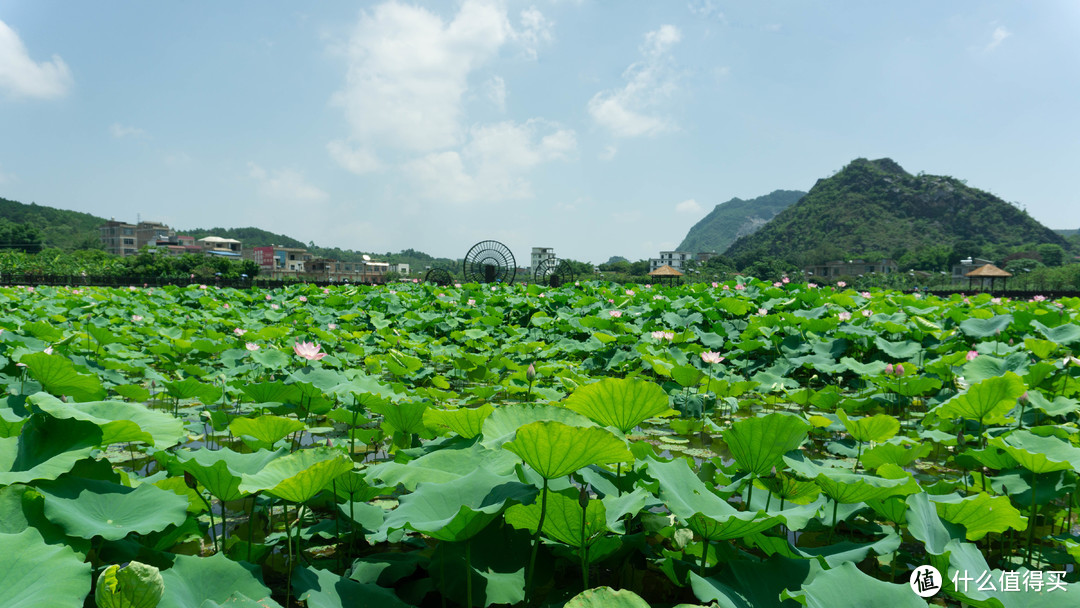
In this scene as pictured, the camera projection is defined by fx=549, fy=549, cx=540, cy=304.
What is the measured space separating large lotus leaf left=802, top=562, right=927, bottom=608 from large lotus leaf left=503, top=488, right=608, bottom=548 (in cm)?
38

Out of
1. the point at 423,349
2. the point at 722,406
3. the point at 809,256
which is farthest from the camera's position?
the point at 809,256

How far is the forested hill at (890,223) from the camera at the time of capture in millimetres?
69250

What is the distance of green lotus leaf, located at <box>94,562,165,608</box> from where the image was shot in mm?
702

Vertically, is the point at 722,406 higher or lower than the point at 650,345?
lower

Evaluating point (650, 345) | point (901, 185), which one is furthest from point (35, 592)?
point (901, 185)

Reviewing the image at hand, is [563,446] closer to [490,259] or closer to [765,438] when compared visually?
[765,438]

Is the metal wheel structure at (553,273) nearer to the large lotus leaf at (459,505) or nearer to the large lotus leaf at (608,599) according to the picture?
the large lotus leaf at (459,505)

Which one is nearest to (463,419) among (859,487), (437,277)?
(859,487)

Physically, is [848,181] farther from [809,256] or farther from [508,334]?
[508,334]

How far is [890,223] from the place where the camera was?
75000 millimetres

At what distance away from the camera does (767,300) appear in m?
6.35

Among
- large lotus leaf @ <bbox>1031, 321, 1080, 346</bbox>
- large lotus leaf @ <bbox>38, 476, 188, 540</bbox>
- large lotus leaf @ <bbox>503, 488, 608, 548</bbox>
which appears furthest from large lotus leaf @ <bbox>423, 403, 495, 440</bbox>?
large lotus leaf @ <bbox>1031, 321, 1080, 346</bbox>

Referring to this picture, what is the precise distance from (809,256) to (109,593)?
249 feet

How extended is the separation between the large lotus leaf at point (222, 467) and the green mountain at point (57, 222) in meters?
92.6
